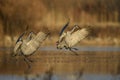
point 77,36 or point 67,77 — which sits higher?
point 77,36

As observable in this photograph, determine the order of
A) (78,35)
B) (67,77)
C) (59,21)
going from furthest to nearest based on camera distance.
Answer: (59,21) < (78,35) < (67,77)

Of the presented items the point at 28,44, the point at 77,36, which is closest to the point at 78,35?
the point at 77,36

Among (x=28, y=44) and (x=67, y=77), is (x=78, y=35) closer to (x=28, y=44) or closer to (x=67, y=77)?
(x=28, y=44)

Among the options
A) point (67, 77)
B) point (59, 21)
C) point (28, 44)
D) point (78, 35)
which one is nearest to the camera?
point (67, 77)

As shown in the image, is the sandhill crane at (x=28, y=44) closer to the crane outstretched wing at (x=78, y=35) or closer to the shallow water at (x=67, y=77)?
the crane outstretched wing at (x=78, y=35)

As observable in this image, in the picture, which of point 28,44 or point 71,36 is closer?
point 28,44

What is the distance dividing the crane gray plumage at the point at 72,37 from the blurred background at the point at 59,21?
90 mm

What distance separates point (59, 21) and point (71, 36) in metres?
0.42

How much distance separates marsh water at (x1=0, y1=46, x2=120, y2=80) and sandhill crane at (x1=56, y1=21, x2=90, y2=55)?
11 cm

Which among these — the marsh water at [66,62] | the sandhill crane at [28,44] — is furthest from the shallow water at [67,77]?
the sandhill crane at [28,44]

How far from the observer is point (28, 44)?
22.1 feet

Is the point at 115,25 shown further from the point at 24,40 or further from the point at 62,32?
the point at 24,40

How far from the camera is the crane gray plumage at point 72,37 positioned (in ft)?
22.6

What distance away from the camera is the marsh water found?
639 centimetres
